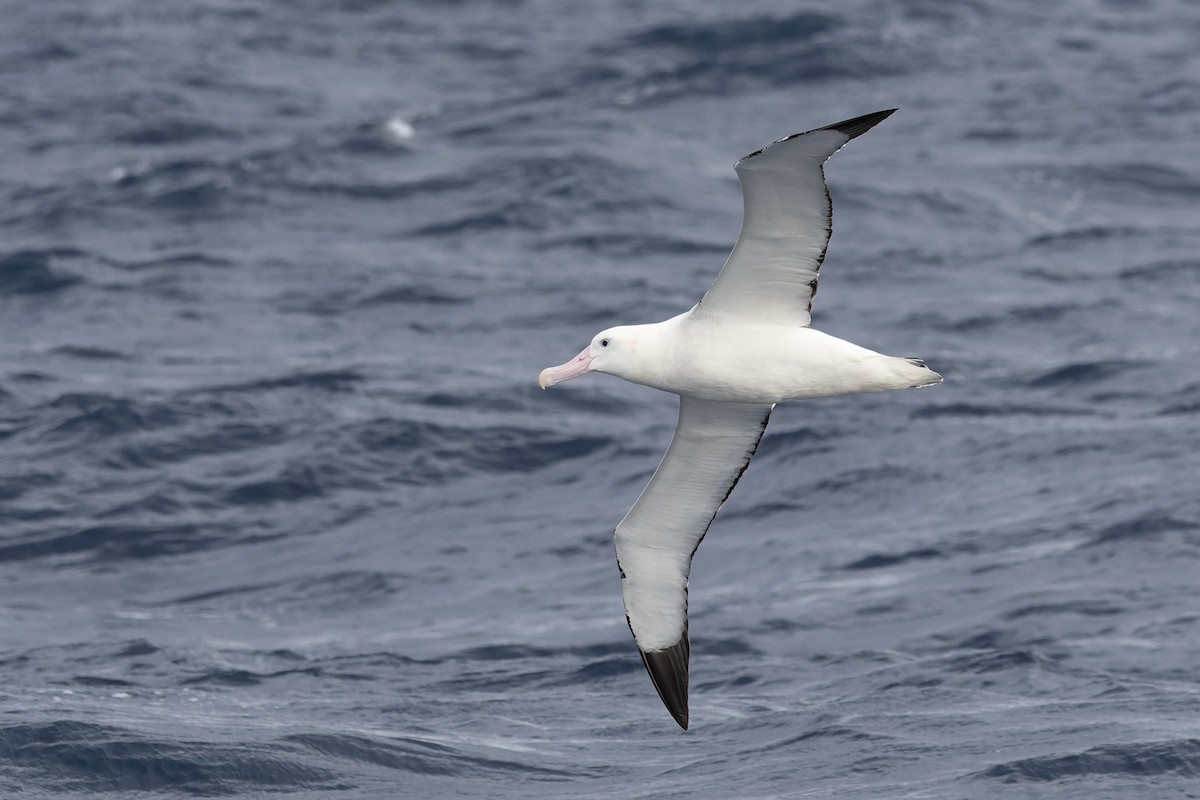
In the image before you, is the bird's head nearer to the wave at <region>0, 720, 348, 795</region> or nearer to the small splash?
the wave at <region>0, 720, 348, 795</region>

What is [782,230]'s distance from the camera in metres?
11.0

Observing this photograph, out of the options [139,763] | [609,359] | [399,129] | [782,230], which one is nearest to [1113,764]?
[609,359]

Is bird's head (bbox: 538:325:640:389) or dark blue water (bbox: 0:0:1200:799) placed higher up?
bird's head (bbox: 538:325:640:389)

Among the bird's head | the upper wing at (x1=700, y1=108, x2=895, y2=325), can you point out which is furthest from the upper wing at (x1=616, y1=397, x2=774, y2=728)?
the upper wing at (x1=700, y1=108, x2=895, y2=325)

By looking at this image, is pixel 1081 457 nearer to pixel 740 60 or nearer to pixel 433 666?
pixel 433 666

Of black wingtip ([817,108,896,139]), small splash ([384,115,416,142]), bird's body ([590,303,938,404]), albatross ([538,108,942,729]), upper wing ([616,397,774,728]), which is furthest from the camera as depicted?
small splash ([384,115,416,142])

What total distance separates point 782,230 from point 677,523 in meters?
2.51

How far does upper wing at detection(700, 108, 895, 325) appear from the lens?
10.3m

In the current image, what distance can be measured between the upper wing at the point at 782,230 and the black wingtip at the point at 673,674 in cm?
265

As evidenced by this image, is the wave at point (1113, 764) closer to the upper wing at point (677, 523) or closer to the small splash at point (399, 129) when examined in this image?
the upper wing at point (677, 523)

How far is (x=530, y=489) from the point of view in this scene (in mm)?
19984

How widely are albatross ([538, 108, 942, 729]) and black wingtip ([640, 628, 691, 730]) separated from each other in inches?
0.5

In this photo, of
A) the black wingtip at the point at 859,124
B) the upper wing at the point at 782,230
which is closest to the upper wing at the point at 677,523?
the upper wing at the point at 782,230

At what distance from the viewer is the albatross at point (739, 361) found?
10.7 metres
